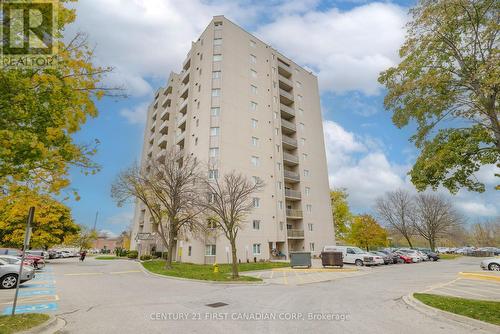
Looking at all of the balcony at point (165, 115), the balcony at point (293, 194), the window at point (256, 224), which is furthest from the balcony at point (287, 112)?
the balcony at point (165, 115)

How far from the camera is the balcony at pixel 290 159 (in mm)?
39463

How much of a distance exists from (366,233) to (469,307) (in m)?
43.3

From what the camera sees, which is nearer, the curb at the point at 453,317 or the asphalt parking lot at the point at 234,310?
the curb at the point at 453,317

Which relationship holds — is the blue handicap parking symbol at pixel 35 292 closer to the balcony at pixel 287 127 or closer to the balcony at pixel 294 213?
the balcony at pixel 294 213

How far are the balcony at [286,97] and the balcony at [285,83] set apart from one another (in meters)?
0.91

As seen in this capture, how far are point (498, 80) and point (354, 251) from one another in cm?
2558

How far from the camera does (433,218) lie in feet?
170

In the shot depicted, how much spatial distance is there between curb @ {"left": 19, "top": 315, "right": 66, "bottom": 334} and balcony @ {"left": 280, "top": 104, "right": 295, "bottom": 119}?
38.3 metres

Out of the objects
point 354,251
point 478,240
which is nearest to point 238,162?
point 354,251

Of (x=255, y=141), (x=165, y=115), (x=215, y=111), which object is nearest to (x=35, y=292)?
(x=215, y=111)

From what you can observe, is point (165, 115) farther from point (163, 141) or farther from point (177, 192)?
point (177, 192)

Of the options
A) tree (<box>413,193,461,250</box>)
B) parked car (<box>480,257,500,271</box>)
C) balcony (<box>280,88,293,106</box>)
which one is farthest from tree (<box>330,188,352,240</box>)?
parked car (<box>480,257,500,271</box>)

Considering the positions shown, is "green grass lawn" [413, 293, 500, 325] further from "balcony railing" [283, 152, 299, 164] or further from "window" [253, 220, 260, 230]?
"balcony railing" [283, 152, 299, 164]

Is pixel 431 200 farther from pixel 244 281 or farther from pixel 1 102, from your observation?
pixel 1 102
